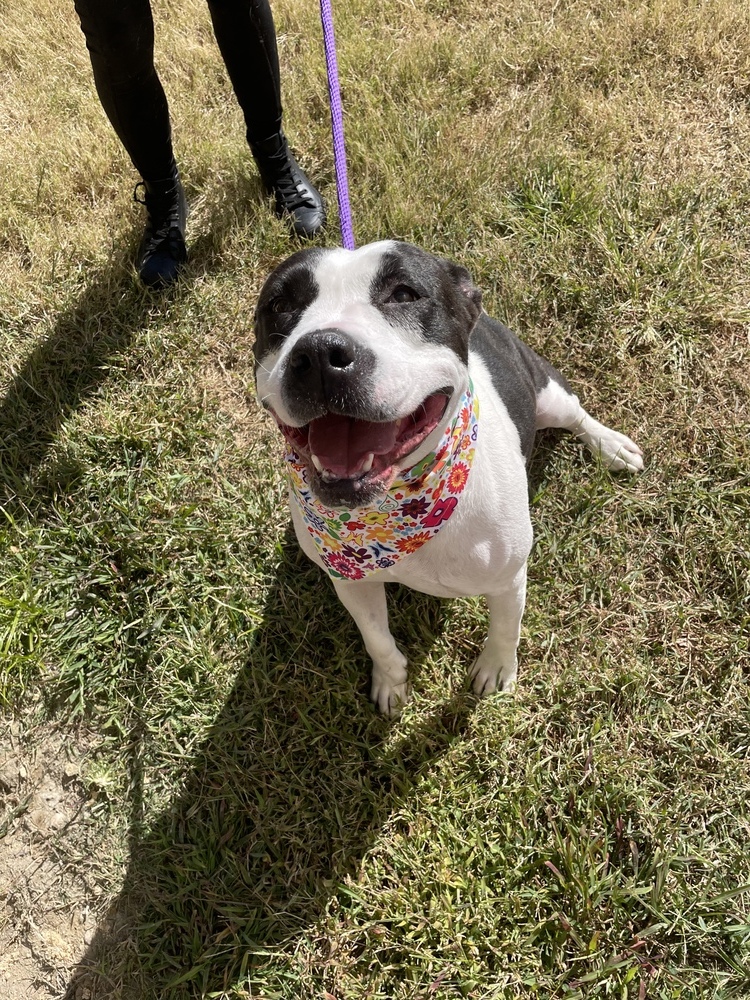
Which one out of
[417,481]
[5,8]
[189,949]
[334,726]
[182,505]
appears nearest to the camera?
[417,481]

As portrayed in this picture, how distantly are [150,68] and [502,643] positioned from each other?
306 centimetres

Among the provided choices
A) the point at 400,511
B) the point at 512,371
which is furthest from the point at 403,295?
the point at 512,371

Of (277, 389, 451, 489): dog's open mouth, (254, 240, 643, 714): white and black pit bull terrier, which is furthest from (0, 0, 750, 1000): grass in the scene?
(277, 389, 451, 489): dog's open mouth

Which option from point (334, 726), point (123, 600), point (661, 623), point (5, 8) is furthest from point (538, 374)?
point (5, 8)

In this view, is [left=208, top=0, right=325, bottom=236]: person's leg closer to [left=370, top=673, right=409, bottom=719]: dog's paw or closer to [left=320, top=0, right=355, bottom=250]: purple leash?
[left=320, top=0, right=355, bottom=250]: purple leash

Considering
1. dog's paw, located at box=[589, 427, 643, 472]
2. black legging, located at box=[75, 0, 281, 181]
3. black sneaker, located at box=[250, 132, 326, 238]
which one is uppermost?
black legging, located at box=[75, 0, 281, 181]

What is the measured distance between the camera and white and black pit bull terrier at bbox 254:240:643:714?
6.25ft

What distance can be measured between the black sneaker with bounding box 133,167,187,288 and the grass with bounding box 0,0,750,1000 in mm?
116

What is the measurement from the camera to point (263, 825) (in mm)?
2865

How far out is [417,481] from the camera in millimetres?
2123

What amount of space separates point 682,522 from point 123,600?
249 centimetres

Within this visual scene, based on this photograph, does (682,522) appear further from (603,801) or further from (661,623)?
(603,801)

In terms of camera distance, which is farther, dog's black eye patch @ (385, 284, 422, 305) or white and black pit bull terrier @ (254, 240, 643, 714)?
dog's black eye patch @ (385, 284, 422, 305)

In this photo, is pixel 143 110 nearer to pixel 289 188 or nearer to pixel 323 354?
pixel 289 188
